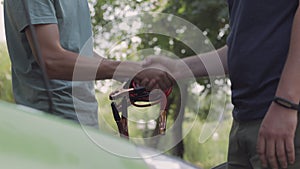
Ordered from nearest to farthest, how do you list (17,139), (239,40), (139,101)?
(17,139) < (239,40) < (139,101)

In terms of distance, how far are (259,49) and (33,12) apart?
91 cm

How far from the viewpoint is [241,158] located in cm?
235

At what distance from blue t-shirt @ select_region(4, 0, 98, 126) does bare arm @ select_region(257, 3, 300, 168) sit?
885 mm

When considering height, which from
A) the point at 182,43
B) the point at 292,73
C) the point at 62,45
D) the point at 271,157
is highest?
the point at 292,73

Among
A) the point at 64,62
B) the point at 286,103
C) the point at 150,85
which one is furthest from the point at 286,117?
the point at 64,62

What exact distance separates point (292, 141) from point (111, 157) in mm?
581

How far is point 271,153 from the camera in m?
A: 2.13

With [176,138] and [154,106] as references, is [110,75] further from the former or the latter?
[176,138]

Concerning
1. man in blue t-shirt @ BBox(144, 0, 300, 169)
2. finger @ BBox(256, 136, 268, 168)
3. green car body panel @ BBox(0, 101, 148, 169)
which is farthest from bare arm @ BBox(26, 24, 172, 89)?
green car body panel @ BBox(0, 101, 148, 169)

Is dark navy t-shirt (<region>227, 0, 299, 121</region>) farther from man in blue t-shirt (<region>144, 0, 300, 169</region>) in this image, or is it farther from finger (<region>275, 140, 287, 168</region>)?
finger (<region>275, 140, 287, 168</region>)

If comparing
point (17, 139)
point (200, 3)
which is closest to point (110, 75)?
point (17, 139)

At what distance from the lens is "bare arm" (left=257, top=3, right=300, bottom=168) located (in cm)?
206

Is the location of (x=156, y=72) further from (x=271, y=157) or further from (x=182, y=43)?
(x=182, y=43)

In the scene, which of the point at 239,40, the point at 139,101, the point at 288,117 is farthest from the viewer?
the point at 139,101
